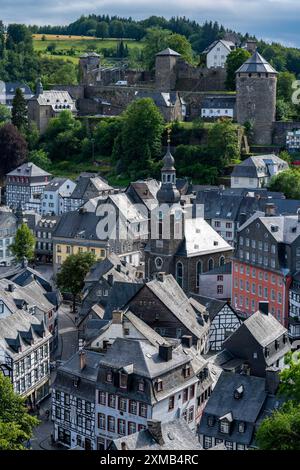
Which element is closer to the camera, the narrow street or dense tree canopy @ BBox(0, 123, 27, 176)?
the narrow street

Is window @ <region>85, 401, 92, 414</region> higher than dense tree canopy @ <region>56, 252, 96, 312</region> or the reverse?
the reverse

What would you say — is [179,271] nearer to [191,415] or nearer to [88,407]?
[191,415]

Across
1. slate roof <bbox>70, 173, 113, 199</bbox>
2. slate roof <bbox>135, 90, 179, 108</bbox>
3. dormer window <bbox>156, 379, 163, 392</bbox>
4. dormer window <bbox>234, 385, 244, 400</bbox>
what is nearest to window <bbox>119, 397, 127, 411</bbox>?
dormer window <bbox>156, 379, 163, 392</bbox>

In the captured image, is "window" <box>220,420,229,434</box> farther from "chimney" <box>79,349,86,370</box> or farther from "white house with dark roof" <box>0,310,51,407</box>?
"white house with dark roof" <box>0,310,51,407</box>

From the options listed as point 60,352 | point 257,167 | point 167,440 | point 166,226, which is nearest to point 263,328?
point 60,352

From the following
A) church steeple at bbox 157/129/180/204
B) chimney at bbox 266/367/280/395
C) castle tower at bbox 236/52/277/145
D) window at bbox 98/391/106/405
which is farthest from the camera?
castle tower at bbox 236/52/277/145

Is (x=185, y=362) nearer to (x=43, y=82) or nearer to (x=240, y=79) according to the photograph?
(x=240, y=79)

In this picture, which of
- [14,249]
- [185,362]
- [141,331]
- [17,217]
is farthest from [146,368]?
[17,217]
